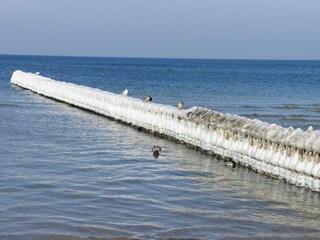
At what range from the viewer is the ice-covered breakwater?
1692cm

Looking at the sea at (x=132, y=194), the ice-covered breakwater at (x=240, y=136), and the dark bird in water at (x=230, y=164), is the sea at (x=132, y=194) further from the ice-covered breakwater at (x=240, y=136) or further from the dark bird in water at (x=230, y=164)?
the ice-covered breakwater at (x=240, y=136)

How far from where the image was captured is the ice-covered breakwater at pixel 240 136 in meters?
16.9

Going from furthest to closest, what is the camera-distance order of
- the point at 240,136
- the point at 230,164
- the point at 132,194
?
the point at 240,136, the point at 230,164, the point at 132,194

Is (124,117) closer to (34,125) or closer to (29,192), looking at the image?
(34,125)

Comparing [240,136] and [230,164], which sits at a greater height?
[240,136]

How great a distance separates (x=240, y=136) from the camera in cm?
2064

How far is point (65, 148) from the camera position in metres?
22.0

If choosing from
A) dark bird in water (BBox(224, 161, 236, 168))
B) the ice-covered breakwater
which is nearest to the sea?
dark bird in water (BBox(224, 161, 236, 168))

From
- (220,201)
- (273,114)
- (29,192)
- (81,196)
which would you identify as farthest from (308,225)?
(273,114)

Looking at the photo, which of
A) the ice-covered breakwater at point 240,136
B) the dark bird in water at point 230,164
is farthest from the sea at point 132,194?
the ice-covered breakwater at point 240,136

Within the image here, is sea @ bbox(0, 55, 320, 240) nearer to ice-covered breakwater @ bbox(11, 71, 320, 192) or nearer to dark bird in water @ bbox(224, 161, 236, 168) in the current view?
dark bird in water @ bbox(224, 161, 236, 168)

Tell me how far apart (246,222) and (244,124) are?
8.06m

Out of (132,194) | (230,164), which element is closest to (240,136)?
(230,164)

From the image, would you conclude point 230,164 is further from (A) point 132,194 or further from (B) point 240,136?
(A) point 132,194
